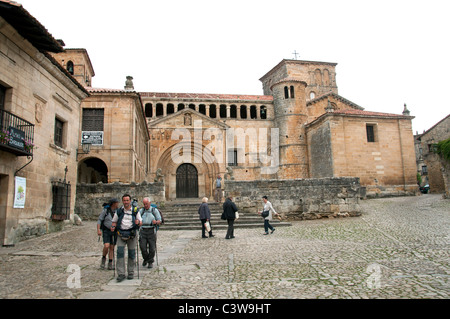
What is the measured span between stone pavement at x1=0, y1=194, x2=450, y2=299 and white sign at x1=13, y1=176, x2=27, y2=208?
45.3 inches

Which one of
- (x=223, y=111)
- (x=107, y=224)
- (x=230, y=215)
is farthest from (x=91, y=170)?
(x=107, y=224)

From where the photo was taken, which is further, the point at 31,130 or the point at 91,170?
the point at 91,170

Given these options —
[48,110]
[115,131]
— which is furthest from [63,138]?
[115,131]

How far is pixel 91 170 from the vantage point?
22875 millimetres

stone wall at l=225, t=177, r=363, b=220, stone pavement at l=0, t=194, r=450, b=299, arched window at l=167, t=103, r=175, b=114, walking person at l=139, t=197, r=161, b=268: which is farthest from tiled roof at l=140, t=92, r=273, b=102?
walking person at l=139, t=197, r=161, b=268

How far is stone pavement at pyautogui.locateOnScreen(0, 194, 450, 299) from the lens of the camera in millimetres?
4559

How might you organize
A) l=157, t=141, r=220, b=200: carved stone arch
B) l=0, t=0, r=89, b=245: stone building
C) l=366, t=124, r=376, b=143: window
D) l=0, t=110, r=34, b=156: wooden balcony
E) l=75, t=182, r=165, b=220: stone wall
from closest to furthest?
l=0, t=110, r=34, b=156: wooden balcony < l=0, t=0, r=89, b=245: stone building < l=75, t=182, r=165, b=220: stone wall < l=366, t=124, r=376, b=143: window < l=157, t=141, r=220, b=200: carved stone arch

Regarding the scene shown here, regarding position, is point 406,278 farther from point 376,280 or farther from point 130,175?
point 130,175

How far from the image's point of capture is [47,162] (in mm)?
11023

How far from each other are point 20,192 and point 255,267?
7454 mm

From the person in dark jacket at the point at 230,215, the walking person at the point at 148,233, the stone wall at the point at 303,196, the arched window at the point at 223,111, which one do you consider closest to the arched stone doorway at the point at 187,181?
the arched window at the point at 223,111

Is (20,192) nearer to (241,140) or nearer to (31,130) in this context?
(31,130)

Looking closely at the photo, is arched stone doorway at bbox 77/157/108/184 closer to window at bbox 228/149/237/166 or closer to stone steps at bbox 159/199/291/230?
stone steps at bbox 159/199/291/230
